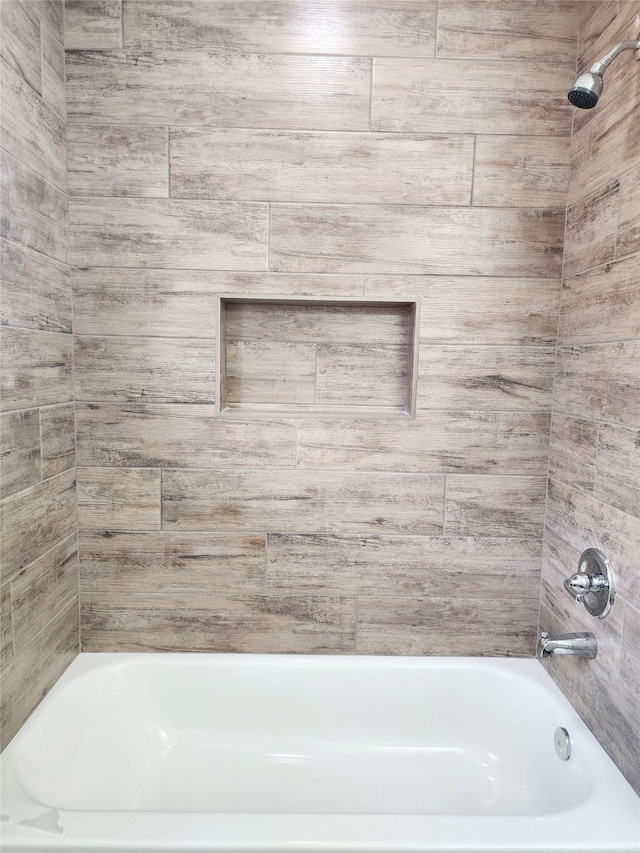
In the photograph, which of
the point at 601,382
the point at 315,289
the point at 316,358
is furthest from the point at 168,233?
the point at 601,382

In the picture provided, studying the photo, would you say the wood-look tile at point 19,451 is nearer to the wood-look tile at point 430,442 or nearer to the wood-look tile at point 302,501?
the wood-look tile at point 302,501

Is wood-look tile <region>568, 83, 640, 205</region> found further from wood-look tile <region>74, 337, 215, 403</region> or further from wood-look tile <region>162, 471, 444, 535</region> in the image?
wood-look tile <region>74, 337, 215, 403</region>

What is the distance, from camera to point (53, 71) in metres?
1.44

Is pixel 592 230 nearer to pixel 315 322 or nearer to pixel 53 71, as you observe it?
pixel 315 322

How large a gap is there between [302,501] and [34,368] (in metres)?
0.84

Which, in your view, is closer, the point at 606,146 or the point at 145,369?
the point at 606,146

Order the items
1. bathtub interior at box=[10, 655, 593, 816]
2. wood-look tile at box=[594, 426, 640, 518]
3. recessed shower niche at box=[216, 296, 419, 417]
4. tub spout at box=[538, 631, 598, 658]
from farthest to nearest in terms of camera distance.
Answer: recessed shower niche at box=[216, 296, 419, 417] < bathtub interior at box=[10, 655, 593, 816] < tub spout at box=[538, 631, 598, 658] < wood-look tile at box=[594, 426, 640, 518]

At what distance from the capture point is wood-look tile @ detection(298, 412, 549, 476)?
163 centimetres

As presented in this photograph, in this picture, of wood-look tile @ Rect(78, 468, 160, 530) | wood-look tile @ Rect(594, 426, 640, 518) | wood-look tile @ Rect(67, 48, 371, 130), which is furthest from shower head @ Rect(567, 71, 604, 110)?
wood-look tile @ Rect(78, 468, 160, 530)

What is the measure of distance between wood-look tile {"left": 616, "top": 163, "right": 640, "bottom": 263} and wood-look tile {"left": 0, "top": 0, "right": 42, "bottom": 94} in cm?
150

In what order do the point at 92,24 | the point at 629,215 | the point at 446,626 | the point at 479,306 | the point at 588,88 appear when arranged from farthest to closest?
the point at 446,626 < the point at 479,306 < the point at 92,24 < the point at 629,215 < the point at 588,88

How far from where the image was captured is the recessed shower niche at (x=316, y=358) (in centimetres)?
166

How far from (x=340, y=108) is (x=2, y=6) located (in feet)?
2.79

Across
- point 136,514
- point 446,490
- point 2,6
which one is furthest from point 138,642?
point 2,6
